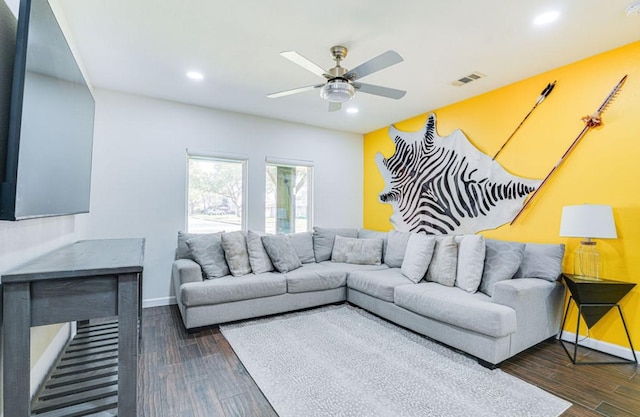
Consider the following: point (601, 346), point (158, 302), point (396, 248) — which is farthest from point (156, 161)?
point (601, 346)

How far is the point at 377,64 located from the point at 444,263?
211 centimetres

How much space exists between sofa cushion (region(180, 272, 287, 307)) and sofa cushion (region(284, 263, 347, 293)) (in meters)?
0.11

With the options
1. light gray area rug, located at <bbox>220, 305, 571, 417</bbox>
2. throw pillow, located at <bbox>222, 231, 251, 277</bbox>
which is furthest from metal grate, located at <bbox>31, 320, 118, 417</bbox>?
throw pillow, located at <bbox>222, 231, 251, 277</bbox>

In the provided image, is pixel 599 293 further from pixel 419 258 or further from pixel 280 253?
pixel 280 253

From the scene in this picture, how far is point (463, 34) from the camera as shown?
2.39m

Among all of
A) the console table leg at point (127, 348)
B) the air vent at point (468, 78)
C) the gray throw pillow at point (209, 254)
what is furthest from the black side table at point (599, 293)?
the gray throw pillow at point (209, 254)

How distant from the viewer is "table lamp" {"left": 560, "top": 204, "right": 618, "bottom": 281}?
2385 mm

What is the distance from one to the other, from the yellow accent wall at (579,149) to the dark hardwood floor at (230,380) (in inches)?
21.6

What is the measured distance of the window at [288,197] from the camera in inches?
185

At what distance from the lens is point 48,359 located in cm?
194

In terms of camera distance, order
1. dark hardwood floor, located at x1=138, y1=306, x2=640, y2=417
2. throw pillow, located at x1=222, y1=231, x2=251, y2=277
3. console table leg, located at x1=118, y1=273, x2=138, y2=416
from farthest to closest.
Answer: throw pillow, located at x1=222, y1=231, x2=251, y2=277
dark hardwood floor, located at x1=138, y1=306, x2=640, y2=417
console table leg, located at x1=118, y1=273, x2=138, y2=416

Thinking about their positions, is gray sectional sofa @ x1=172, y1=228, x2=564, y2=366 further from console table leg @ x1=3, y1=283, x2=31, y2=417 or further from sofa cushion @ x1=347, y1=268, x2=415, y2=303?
console table leg @ x1=3, y1=283, x2=31, y2=417

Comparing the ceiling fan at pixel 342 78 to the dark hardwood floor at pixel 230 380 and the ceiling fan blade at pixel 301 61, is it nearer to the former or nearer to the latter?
the ceiling fan blade at pixel 301 61

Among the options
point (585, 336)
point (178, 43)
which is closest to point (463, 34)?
point (178, 43)
